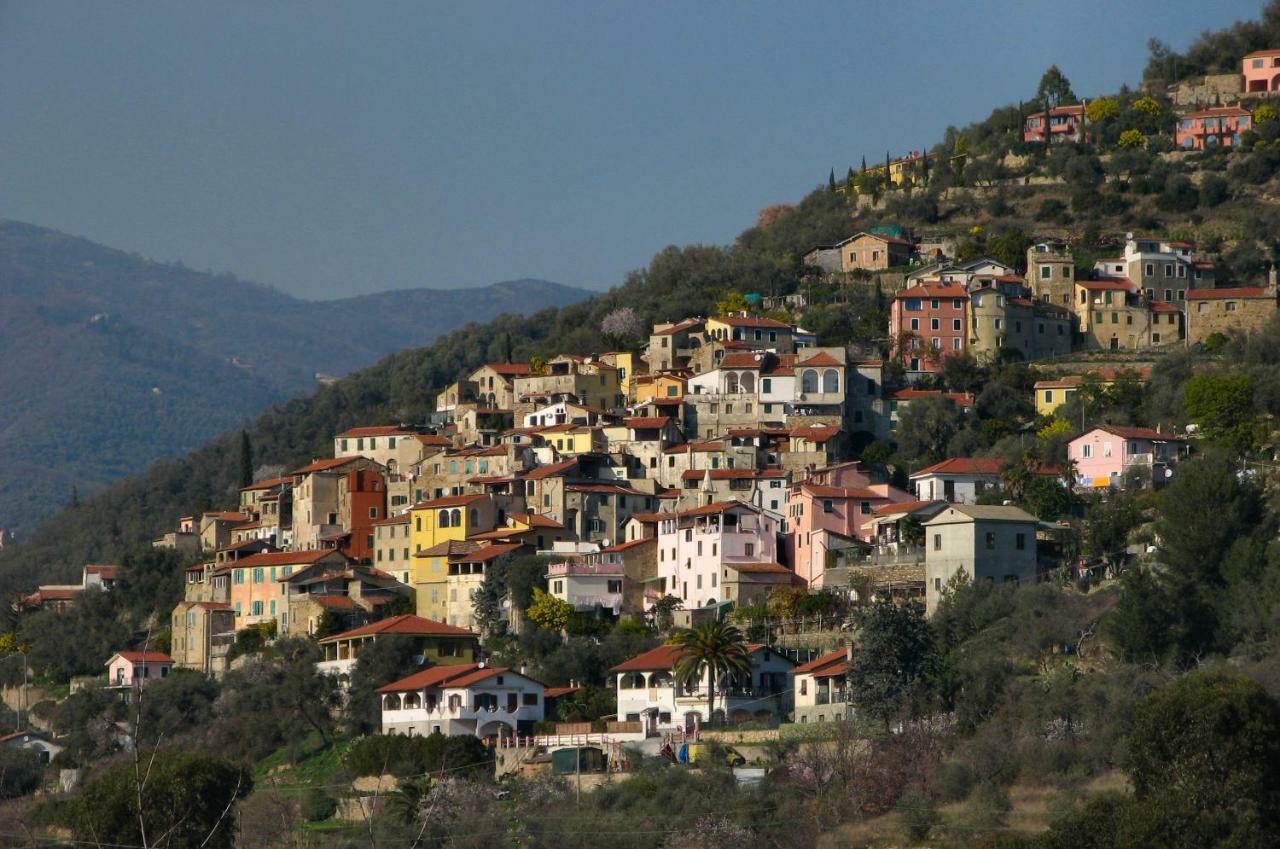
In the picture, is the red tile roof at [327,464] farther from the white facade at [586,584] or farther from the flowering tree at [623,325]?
Result: the flowering tree at [623,325]

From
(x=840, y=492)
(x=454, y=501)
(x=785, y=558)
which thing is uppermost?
(x=840, y=492)

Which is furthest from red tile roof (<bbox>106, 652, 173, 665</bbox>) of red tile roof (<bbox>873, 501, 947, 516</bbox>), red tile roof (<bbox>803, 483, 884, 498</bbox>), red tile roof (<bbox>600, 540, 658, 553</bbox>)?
red tile roof (<bbox>873, 501, 947, 516</bbox>)

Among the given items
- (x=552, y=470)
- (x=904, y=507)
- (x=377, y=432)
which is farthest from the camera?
(x=377, y=432)

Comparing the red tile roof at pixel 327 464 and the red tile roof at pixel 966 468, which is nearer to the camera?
the red tile roof at pixel 966 468

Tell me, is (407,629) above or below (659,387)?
below

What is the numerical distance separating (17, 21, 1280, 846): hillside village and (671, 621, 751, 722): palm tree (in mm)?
98

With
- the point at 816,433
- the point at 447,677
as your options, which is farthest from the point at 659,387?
the point at 447,677

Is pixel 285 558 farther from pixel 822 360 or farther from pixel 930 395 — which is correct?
pixel 930 395

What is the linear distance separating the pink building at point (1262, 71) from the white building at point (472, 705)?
5975 cm

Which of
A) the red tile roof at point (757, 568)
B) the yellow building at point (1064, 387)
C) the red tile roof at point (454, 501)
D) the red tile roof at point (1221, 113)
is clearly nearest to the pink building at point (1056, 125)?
the red tile roof at point (1221, 113)

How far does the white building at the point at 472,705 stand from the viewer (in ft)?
213

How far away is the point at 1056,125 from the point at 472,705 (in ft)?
187

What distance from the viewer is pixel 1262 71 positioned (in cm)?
11212

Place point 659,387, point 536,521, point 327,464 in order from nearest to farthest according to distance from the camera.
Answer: point 536,521, point 327,464, point 659,387
